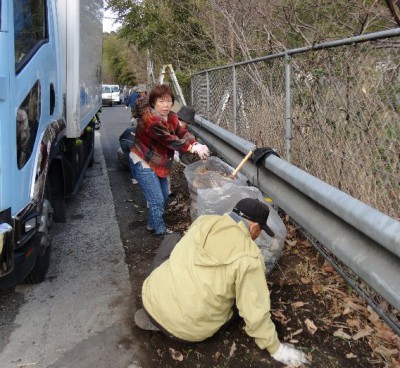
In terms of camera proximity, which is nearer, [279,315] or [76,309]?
[279,315]

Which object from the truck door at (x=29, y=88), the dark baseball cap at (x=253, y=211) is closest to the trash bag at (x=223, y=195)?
the dark baseball cap at (x=253, y=211)

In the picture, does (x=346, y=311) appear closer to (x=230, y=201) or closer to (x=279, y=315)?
(x=279, y=315)

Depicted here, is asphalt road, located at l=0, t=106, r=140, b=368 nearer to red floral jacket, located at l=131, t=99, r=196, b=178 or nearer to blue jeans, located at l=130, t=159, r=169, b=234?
blue jeans, located at l=130, t=159, r=169, b=234

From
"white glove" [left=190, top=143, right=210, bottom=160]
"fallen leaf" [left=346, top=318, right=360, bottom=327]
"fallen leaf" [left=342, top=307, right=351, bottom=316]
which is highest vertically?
"white glove" [left=190, top=143, right=210, bottom=160]

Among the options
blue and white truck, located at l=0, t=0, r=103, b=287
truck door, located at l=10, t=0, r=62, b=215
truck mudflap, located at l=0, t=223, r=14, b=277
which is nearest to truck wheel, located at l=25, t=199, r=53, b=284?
blue and white truck, located at l=0, t=0, r=103, b=287

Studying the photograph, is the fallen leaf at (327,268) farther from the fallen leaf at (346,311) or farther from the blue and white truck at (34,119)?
the blue and white truck at (34,119)

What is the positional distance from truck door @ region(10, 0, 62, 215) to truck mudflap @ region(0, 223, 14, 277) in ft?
0.52

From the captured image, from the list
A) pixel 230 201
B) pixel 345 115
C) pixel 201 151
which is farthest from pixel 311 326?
pixel 201 151

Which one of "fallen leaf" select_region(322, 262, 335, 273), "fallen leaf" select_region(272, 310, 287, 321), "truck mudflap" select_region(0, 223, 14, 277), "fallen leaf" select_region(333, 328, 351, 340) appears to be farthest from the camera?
"fallen leaf" select_region(322, 262, 335, 273)

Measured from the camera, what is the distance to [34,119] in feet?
10.7

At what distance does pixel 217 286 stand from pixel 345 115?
5.18 ft

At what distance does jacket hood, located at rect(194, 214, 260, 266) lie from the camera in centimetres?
245

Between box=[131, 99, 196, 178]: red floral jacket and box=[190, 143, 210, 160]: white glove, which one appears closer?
box=[190, 143, 210, 160]: white glove

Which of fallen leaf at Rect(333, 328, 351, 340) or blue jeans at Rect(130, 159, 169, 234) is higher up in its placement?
blue jeans at Rect(130, 159, 169, 234)
